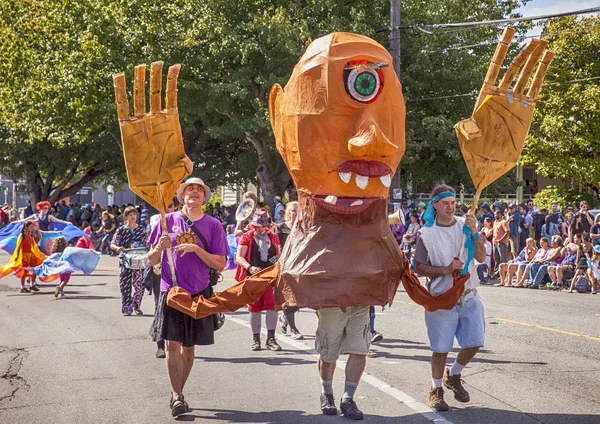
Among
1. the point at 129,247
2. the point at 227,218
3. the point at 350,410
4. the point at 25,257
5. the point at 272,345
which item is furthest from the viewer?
the point at 227,218

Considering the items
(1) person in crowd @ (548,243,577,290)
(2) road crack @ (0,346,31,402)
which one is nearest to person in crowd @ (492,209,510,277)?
(1) person in crowd @ (548,243,577,290)

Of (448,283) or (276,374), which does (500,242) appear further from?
(448,283)

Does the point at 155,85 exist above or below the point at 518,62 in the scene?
below

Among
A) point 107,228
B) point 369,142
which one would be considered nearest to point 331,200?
point 369,142

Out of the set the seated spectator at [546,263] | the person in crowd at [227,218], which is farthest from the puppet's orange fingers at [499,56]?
the person in crowd at [227,218]

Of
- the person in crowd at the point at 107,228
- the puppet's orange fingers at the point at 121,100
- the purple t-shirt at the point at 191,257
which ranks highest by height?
the puppet's orange fingers at the point at 121,100

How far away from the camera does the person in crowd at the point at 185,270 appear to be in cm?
683

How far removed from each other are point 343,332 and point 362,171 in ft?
4.07

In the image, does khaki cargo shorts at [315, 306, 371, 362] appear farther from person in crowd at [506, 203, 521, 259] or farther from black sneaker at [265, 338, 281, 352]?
person in crowd at [506, 203, 521, 259]

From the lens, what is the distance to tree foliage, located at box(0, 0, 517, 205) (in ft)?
83.3

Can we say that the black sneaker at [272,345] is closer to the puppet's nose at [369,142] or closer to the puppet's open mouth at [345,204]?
the puppet's open mouth at [345,204]

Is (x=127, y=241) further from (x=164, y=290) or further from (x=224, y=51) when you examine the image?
(x=224, y=51)

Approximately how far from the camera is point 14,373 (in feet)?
A: 28.3

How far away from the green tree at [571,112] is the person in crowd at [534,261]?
37.4 ft
